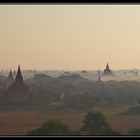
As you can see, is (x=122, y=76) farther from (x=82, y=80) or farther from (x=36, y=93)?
(x=36, y=93)

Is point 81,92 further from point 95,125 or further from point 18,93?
point 18,93

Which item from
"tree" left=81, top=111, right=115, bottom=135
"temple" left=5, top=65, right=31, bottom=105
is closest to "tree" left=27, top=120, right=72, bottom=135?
"tree" left=81, top=111, right=115, bottom=135

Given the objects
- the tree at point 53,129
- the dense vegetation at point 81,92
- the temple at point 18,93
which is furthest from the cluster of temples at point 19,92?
the tree at point 53,129

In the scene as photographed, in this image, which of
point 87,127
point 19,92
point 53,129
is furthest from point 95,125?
point 19,92

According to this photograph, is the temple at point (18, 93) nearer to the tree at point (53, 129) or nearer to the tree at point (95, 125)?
the tree at point (53, 129)

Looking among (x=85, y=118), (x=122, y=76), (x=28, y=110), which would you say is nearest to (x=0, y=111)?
(x=28, y=110)

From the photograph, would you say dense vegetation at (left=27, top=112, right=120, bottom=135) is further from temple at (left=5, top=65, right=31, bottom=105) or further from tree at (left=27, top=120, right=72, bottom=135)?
temple at (left=5, top=65, right=31, bottom=105)
